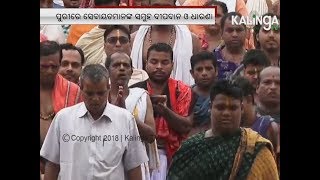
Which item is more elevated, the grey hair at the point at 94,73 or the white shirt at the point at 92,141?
the grey hair at the point at 94,73

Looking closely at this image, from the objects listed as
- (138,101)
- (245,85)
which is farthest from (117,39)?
(245,85)

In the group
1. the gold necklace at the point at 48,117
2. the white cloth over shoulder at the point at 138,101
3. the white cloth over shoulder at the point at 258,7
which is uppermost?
the white cloth over shoulder at the point at 258,7

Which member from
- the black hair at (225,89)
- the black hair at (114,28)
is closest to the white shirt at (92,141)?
the black hair at (114,28)

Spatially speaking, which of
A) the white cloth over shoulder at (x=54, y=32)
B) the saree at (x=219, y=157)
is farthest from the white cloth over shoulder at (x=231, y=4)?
the white cloth over shoulder at (x=54, y=32)

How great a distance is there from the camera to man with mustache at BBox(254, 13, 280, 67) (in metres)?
6.66

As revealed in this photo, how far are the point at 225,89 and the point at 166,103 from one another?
0.47 m

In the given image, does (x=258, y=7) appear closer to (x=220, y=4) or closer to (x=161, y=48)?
(x=220, y=4)

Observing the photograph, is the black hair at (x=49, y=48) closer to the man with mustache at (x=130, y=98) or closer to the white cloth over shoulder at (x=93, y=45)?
the white cloth over shoulder at (x=93, y=45)

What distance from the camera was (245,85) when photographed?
661 cm

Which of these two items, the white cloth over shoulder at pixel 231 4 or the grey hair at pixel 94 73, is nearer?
the grey hair at pixel 94 73

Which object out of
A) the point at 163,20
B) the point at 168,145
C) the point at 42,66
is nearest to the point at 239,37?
the point at 163,20

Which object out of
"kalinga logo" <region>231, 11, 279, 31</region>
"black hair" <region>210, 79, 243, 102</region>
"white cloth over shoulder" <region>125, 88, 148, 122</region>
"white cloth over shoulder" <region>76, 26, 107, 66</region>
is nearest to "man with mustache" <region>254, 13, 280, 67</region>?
"kalinga logo" <region>231, 11, 279, 31</region>

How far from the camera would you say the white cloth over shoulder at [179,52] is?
659cm

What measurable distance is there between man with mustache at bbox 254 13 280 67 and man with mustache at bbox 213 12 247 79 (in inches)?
4.6
